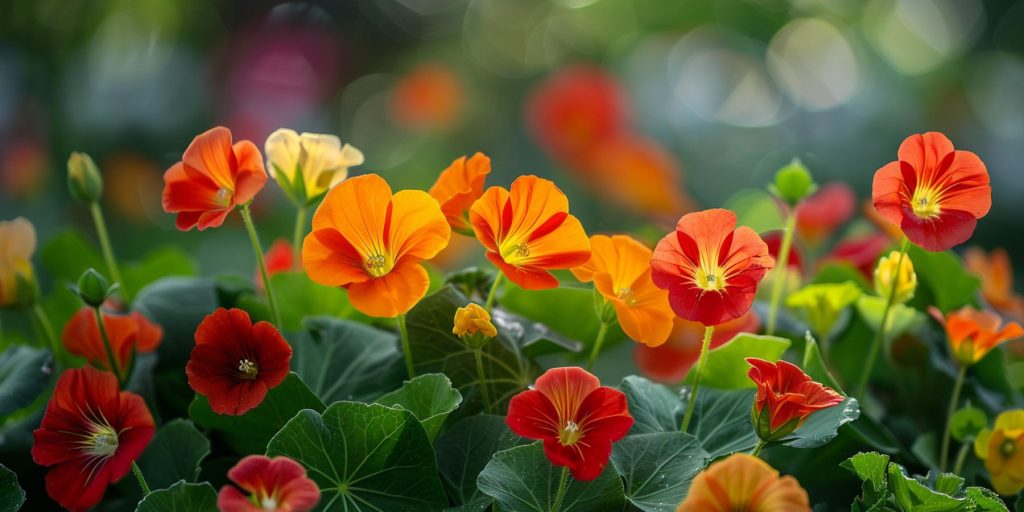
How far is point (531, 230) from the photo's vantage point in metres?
0.40

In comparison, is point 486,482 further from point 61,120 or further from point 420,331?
point 61,120

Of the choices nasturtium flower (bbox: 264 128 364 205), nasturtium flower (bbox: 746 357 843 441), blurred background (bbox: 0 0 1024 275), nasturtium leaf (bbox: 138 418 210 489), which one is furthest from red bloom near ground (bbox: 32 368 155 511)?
blurred background (bbox: 0 0 1024 275)

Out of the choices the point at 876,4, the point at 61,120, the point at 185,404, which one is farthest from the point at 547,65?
the point at 185,404

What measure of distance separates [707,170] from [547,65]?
49cm

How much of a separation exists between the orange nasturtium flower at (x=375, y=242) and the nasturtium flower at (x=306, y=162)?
8 centimetres

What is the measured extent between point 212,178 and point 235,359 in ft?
0.28

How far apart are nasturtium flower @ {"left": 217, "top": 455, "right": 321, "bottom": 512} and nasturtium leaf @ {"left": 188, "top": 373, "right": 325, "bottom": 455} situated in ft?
0.27

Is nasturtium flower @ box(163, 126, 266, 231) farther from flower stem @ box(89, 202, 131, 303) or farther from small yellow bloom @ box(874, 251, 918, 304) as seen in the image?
small yellow bloom @ box(874, 251, 918, 304)

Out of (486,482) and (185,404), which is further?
(185,404)

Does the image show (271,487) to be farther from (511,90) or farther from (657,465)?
(511,90)

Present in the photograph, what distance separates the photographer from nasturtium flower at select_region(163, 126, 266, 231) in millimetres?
406

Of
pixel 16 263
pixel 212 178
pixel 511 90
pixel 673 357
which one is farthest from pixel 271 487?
pixel 511 90

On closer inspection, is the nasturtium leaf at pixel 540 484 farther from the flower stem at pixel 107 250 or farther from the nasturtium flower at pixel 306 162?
the flower stem at pixel 107 250

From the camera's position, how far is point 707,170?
6.82 ft
